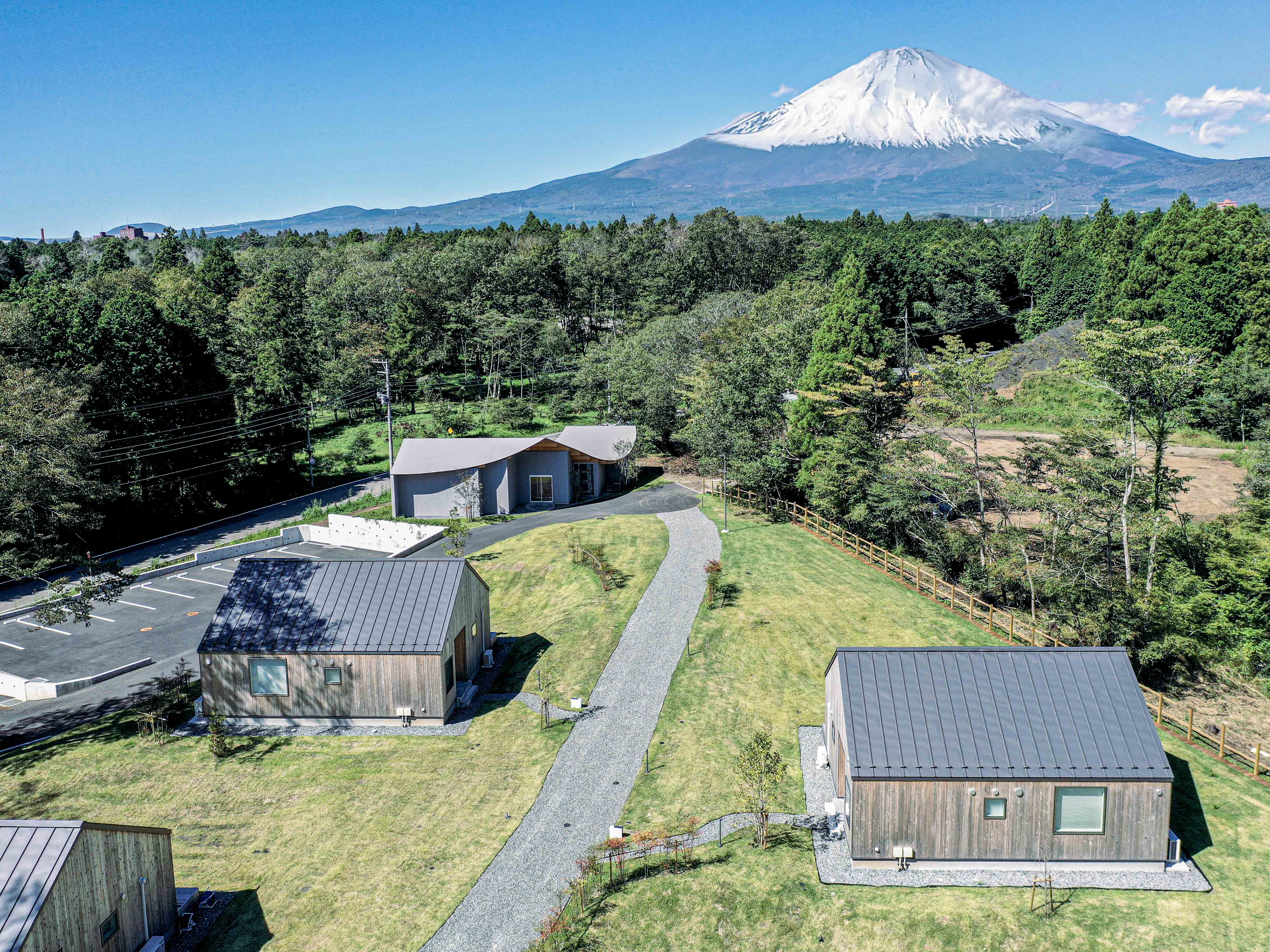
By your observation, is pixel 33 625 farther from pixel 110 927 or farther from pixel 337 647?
pixel 110 927

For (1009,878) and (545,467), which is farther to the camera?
(545,467)

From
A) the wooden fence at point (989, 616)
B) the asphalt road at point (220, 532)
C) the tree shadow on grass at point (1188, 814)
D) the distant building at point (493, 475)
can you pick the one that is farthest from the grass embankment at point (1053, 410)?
the asphalt road at point (220, 532)

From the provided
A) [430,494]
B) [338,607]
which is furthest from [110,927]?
[430,494]

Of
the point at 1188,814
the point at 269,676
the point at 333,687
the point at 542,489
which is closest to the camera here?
the point at 1188,814

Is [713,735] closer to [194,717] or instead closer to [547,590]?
[547,590]

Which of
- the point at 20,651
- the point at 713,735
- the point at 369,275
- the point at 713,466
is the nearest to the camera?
the point at 713,735

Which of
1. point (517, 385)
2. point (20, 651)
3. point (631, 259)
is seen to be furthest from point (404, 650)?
point (631, 259)

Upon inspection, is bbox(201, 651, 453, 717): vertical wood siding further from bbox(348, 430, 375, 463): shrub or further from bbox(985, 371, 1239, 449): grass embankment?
bbox(348, 430, 375, 463): shrub
